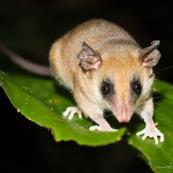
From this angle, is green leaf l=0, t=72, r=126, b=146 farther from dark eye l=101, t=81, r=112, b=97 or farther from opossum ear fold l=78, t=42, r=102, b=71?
opossum ear fold l=78, t=42, r=102, b=71

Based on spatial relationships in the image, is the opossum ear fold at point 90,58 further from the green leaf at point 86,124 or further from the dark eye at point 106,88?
the green leaf at point 86,124

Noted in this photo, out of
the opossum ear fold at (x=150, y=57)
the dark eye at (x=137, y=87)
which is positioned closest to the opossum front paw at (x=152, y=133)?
the dark eye at (x=137, y=87)

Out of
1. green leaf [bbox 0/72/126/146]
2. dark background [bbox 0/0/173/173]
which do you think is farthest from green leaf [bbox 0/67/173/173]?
dark background [bbox 0/0/173/173]

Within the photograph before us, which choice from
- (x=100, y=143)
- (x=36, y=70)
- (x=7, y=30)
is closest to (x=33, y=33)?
(x=7, y=30)

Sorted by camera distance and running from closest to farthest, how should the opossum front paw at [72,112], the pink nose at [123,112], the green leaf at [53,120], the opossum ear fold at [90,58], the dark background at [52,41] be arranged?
the green leaf at [53,120] < the pink nose at [123,112] < the opossum ear fold at [90,58] < the opossum front paw at [72,112] < the dark background at [52,41]

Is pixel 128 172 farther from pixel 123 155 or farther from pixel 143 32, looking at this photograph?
pixel 143 32

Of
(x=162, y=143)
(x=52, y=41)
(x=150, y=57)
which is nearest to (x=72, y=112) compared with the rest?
(x=150, y=57)
